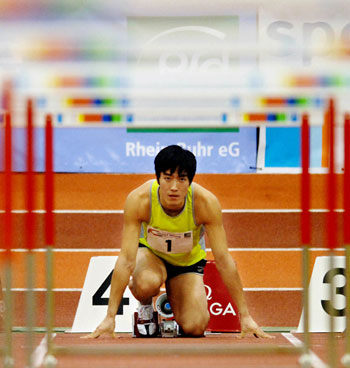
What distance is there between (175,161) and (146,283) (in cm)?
63

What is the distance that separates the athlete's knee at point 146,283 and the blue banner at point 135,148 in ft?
2.85

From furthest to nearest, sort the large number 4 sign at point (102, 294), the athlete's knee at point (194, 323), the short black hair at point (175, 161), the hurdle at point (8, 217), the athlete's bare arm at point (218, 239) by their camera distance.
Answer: the large number 4 sign at point (102, 294), the athlete's knee at point (194, 323), the athlete's bare arm at point (218, 239), the short black hair at point (175, 161), the hurdle at point (8, 217)

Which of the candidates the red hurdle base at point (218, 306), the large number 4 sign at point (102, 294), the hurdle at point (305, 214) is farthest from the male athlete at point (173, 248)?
the hurdle at point (305, 214)

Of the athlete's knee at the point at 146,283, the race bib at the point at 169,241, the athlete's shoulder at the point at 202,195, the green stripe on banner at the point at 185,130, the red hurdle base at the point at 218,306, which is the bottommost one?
the red hurdle base at the point at 218,306

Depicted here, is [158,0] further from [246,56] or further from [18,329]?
[18,329]

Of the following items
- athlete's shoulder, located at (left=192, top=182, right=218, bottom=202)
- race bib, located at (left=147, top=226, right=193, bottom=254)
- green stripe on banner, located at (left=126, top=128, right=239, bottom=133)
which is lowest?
race bib, located at (left=147, top=226, right=193, bottom=254)

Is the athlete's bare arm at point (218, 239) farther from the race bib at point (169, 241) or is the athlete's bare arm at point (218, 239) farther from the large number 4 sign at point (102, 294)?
the large number 4 sign at point (102, 294)

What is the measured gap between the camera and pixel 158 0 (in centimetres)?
135

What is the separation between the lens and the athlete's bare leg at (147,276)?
3.14m

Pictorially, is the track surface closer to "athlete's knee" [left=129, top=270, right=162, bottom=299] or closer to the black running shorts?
the black running shorts

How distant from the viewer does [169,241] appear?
3119 mm

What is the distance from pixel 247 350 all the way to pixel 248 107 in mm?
730

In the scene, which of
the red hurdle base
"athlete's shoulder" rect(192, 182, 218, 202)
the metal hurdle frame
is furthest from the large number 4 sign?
the metal hurdle frame

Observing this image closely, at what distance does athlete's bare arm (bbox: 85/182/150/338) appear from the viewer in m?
2.87
